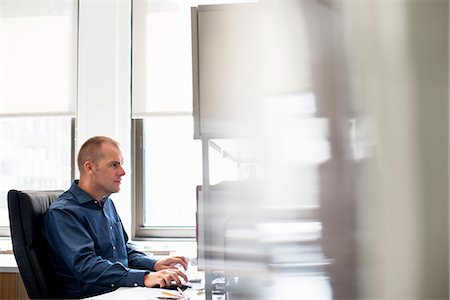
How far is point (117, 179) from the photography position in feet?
6.72

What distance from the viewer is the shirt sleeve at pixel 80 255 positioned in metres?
1.70

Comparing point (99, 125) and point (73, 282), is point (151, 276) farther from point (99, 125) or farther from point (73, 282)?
point (99, 125)

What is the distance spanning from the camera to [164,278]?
63.1 inches

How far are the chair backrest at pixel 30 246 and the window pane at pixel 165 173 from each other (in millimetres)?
1223

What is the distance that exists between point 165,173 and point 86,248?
130 cm

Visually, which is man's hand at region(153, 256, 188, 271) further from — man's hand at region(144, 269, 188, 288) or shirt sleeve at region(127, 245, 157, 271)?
man's hand at region(144, 269, 188, 288)

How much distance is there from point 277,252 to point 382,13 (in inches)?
11.7

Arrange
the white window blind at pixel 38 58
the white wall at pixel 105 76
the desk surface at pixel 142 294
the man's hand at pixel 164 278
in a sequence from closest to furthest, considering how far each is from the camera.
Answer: the desk surface at pixel 142 294 → the man's hand at pixel 164 278 → the white wall at pixel 105 76 → the white window blind at pixel 38 58

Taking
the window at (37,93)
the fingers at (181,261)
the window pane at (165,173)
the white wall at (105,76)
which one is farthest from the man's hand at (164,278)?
the window at (37,93)

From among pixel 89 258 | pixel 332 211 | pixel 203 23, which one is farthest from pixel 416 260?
pixel 89 258

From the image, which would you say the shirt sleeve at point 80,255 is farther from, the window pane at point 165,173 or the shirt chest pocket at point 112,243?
the window pane at point 165,173

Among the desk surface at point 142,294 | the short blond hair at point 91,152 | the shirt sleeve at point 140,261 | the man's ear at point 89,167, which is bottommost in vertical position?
the shirt sleeve at point 140,261

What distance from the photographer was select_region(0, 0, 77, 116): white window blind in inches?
117

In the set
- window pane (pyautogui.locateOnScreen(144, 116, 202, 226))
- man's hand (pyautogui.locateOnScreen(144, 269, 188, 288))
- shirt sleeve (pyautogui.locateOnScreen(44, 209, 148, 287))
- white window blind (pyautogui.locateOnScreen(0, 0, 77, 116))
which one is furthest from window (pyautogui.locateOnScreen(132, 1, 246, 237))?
man's hand (pyautogui.locateOnScreen(144, 269, 188, 288))
